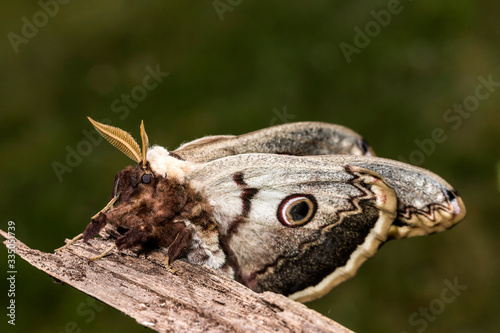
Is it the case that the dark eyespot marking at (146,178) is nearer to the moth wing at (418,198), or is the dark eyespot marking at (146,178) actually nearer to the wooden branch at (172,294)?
the wooden branch at (172,294)

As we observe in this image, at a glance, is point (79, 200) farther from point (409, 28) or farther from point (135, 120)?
point (409, 28)

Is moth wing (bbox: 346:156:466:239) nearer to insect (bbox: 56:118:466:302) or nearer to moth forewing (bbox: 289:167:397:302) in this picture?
insect (bbox: 56:118:466:302)

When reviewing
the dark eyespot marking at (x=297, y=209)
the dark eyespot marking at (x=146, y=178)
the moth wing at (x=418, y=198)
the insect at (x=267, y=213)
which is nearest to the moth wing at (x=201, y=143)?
the insect at (x=267, y=213)

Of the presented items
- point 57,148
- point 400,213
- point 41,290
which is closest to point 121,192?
point 400,213

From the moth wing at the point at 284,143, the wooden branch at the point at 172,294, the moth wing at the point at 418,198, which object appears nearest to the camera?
the wooden branch at the point at 172,294

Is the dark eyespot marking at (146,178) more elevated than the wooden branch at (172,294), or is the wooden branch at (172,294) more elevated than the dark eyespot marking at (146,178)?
the dark eyespot marking at (146,178)
